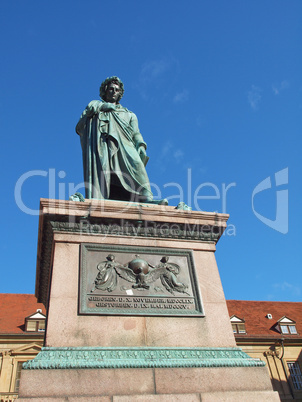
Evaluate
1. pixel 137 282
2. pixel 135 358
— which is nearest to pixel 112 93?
pixel 137 282

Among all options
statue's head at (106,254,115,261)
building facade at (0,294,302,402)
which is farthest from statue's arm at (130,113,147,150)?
building facade at (0,294,302,402)

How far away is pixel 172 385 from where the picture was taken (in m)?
4.45

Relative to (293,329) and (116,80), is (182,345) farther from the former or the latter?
(293,329)

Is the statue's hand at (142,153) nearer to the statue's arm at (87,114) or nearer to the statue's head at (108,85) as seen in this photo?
the statue's arm at (87,114)

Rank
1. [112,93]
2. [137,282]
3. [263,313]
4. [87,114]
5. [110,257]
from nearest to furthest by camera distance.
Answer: [137,282] → [110,257] → [87,114] → [112,93] → [263,313]

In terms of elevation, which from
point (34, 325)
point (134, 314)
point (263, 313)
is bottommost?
point (134, 314)

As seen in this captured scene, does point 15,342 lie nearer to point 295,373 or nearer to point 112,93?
point 295,373

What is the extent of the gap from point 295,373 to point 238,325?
504cm

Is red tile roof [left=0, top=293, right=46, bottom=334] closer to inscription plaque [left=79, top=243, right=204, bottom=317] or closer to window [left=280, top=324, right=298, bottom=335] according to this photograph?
window [left=280, top=324, right=298, bottom=335]

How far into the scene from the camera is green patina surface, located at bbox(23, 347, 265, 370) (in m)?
4.38

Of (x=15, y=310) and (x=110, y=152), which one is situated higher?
(x=15, y=310)

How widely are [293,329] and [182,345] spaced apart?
1148 inches

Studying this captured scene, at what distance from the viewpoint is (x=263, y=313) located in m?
34.1

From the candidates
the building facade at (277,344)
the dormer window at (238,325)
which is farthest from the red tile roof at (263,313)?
the dormer window at (238,325)
